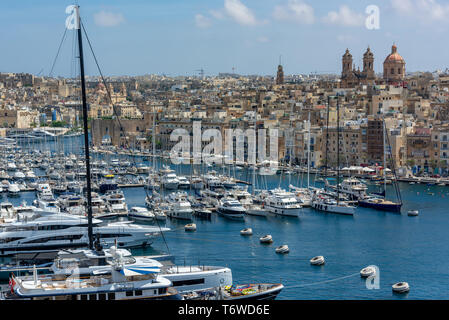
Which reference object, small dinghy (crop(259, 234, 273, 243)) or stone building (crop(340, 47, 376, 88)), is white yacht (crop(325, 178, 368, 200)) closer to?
small dinghy (crop(259, 234, 273, 243))

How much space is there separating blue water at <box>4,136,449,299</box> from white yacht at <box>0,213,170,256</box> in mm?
514

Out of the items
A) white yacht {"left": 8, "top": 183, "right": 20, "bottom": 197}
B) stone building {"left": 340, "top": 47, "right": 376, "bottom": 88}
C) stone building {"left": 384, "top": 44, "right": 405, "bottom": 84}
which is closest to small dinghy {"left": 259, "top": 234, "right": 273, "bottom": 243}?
white yacht {"left": 8, "top": 183, "right": 20, "bottom": 197}

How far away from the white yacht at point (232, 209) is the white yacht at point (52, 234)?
11.4 ft

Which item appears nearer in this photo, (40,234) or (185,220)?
(40,234)

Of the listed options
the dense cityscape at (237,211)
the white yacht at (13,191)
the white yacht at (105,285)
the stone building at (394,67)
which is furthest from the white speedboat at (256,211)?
the stone building at (394,67)

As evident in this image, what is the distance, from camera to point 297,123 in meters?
25.0

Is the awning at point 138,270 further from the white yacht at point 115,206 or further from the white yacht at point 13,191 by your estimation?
the white yacht at point 13,191

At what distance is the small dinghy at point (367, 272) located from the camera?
922 centimetres

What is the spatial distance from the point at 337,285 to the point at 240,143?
1575 cm

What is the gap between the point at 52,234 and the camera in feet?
32.8

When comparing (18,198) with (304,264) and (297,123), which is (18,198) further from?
(297,123)

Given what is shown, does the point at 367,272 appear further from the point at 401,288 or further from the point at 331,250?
the point at 331,250
